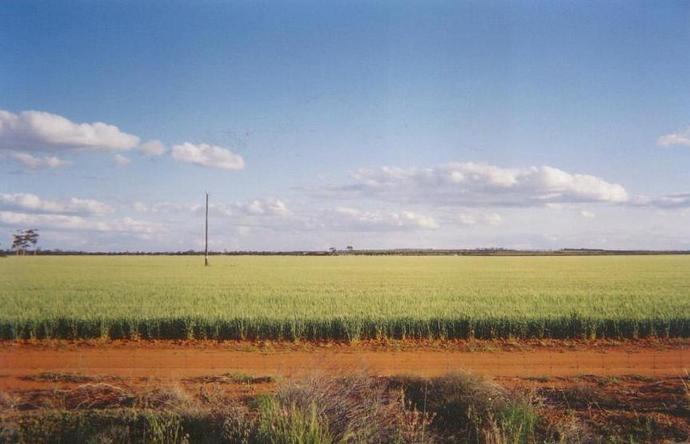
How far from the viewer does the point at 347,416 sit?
6.12 meters

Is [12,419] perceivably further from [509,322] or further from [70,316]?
[509,322]

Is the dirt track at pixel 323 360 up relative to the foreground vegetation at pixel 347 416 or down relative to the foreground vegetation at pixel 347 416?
down

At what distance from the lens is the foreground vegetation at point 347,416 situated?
584cm

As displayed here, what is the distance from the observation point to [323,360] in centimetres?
1117

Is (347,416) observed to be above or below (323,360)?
above

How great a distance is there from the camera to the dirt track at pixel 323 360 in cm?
1056

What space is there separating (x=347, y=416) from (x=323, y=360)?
5.13 meters

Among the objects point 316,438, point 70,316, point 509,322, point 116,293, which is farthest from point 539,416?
point 116,293

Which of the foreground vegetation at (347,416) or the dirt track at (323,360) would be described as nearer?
the foreground vegetation at (347,416)

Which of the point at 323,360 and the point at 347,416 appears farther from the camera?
the point at 323,360

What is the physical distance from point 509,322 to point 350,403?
10.5 meters

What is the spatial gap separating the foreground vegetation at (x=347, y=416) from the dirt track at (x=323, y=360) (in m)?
2.33

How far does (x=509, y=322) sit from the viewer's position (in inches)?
610

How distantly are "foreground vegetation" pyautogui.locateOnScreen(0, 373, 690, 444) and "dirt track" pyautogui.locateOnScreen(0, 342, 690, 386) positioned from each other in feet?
7.65
